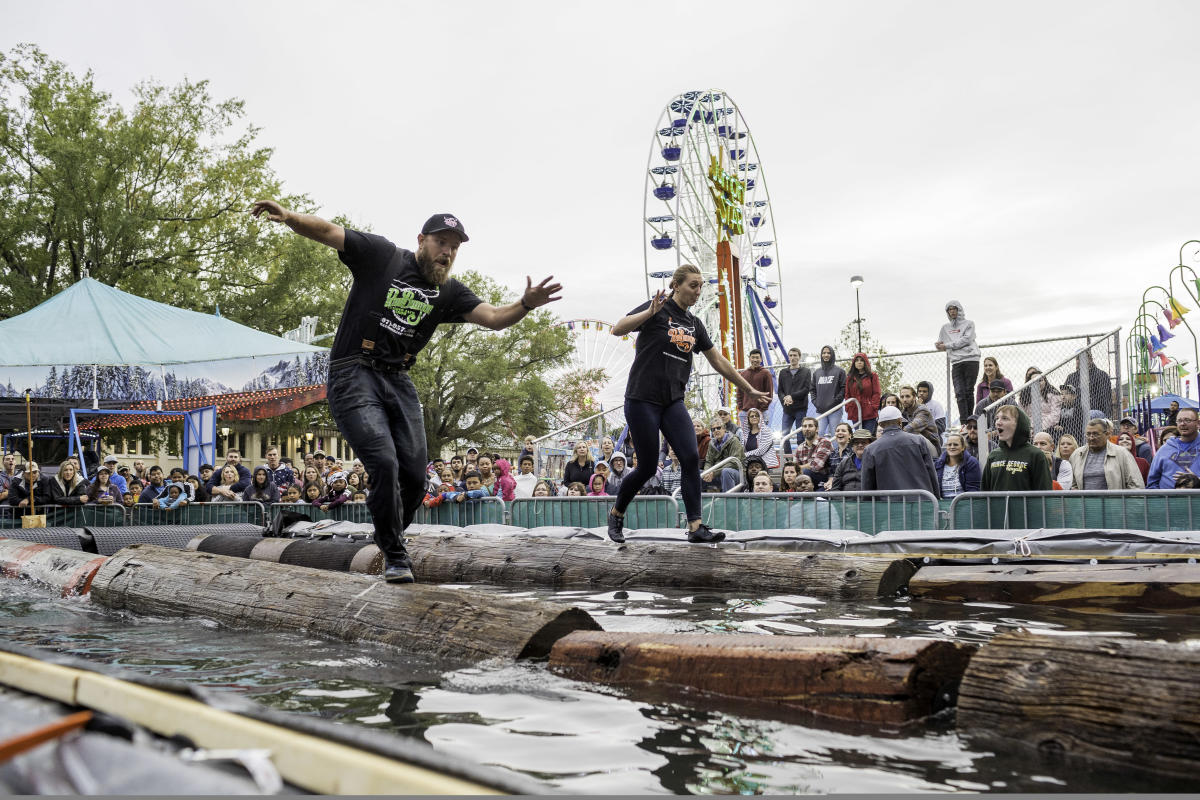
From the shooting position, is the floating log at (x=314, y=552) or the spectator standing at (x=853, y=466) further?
the spectator standing at (x=853, y=466)

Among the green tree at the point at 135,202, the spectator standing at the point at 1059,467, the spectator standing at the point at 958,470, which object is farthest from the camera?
the green tree at the point at 135,202

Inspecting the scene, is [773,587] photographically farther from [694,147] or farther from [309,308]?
[694,147]

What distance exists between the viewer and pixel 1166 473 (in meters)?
9.20

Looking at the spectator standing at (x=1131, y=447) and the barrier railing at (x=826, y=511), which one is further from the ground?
the spectator standing at (x=1131, y=447)

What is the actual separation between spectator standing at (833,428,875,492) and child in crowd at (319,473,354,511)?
244 inches

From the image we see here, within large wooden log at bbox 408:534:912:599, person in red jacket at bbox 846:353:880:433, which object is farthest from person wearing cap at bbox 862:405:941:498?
person in red jacket at bbox 846:353:880:433

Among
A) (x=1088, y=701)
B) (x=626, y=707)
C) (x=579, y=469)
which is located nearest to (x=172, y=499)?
(x=579, y=469)

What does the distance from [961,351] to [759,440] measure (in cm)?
308

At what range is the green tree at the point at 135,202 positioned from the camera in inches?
990

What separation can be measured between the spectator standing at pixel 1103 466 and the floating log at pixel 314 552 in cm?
659

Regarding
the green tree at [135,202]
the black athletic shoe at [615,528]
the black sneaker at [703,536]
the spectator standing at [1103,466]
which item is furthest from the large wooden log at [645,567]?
the green tree at [135,202]

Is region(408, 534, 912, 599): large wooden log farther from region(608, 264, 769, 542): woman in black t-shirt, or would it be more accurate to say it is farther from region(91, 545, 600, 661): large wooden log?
region(91, 545, 600, 661): large wooden log

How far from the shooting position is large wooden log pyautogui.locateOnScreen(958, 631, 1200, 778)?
2.28m

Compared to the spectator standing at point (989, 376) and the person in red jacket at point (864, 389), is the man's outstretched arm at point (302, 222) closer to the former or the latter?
the person in red jacket at point (864, 389)
